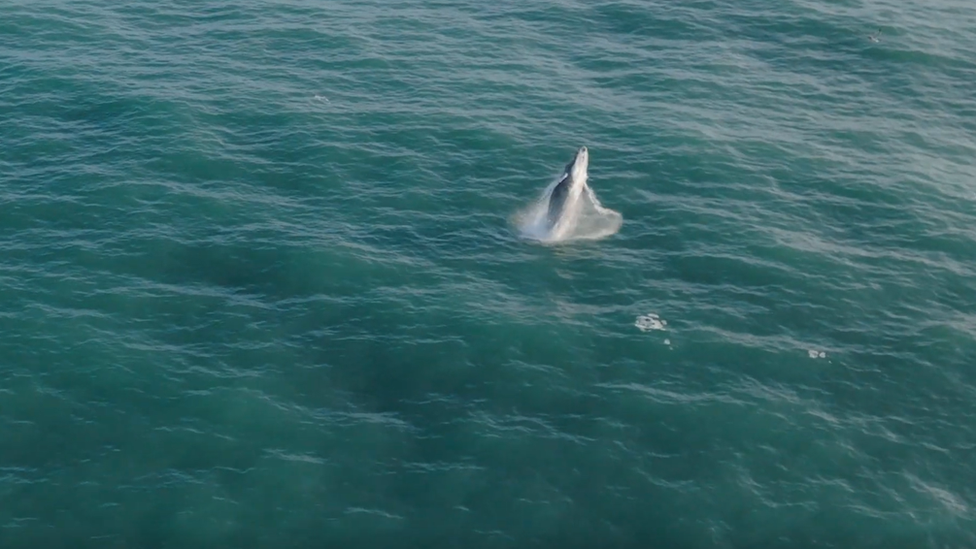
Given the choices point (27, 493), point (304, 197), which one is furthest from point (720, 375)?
point (27, 493)

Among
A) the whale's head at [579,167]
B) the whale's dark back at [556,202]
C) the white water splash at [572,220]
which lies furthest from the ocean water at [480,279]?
the whale's dark back at [556,202]

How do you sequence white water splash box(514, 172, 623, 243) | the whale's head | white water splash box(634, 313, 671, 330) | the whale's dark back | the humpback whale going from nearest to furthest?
white water splash box(634, 313, 671, 330) → white water splash box(514, 172, 623, 243) → the whale's dark back → the humpback whale → the whale's head

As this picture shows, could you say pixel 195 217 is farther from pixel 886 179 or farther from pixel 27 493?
pixel 886 179

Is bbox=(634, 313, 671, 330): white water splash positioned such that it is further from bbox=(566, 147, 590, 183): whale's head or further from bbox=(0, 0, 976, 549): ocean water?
bbox=(566, 147, 590, 183): whale's head

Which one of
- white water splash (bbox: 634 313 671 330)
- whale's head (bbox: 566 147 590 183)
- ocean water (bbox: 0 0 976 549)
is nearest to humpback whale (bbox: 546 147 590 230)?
whale's head (bbox: 566 147 590 183)

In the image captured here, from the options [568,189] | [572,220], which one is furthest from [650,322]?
[568,189]

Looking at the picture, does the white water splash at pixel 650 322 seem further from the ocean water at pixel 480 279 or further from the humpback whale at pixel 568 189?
the humpback whale at pixel 568 189
